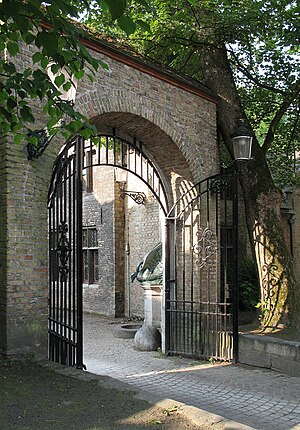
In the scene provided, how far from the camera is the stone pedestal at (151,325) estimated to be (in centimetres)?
1017

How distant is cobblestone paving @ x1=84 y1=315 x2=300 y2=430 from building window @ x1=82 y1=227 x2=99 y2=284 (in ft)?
23.9

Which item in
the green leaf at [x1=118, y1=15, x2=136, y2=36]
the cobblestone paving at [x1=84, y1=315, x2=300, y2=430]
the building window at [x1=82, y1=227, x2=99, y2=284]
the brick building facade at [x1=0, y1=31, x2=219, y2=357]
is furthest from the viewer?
the building window at [x1=82, y1=227, x2=99, y2=284]

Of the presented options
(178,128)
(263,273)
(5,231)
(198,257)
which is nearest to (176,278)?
(198,257)

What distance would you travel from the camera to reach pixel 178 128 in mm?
9188

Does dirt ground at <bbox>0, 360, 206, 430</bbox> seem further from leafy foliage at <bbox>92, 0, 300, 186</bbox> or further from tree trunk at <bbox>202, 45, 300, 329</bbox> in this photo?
leafy foliage at <bbox>92, 0, 300, 186</bbox>

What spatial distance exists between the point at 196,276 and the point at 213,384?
2.90 m

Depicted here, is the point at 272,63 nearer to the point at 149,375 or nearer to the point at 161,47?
the point at 161,47

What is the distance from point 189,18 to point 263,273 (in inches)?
204

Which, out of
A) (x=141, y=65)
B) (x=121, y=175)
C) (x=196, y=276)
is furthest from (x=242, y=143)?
(x=121, y=175)

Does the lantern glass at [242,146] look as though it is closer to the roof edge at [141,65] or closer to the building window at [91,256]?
the roof edge at [141,65]

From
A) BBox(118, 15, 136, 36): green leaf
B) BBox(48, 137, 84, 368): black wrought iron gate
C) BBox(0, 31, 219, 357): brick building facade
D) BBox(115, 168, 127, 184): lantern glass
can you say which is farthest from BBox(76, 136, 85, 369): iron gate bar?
BBox(115, 168, 127, 184): lantern glass

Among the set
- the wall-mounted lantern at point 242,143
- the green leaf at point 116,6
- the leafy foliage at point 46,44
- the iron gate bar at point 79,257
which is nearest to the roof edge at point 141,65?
the iron gate bar at point 79,257

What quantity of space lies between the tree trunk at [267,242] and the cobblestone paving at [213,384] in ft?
4.70

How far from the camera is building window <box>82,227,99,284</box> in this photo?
17719 mm
